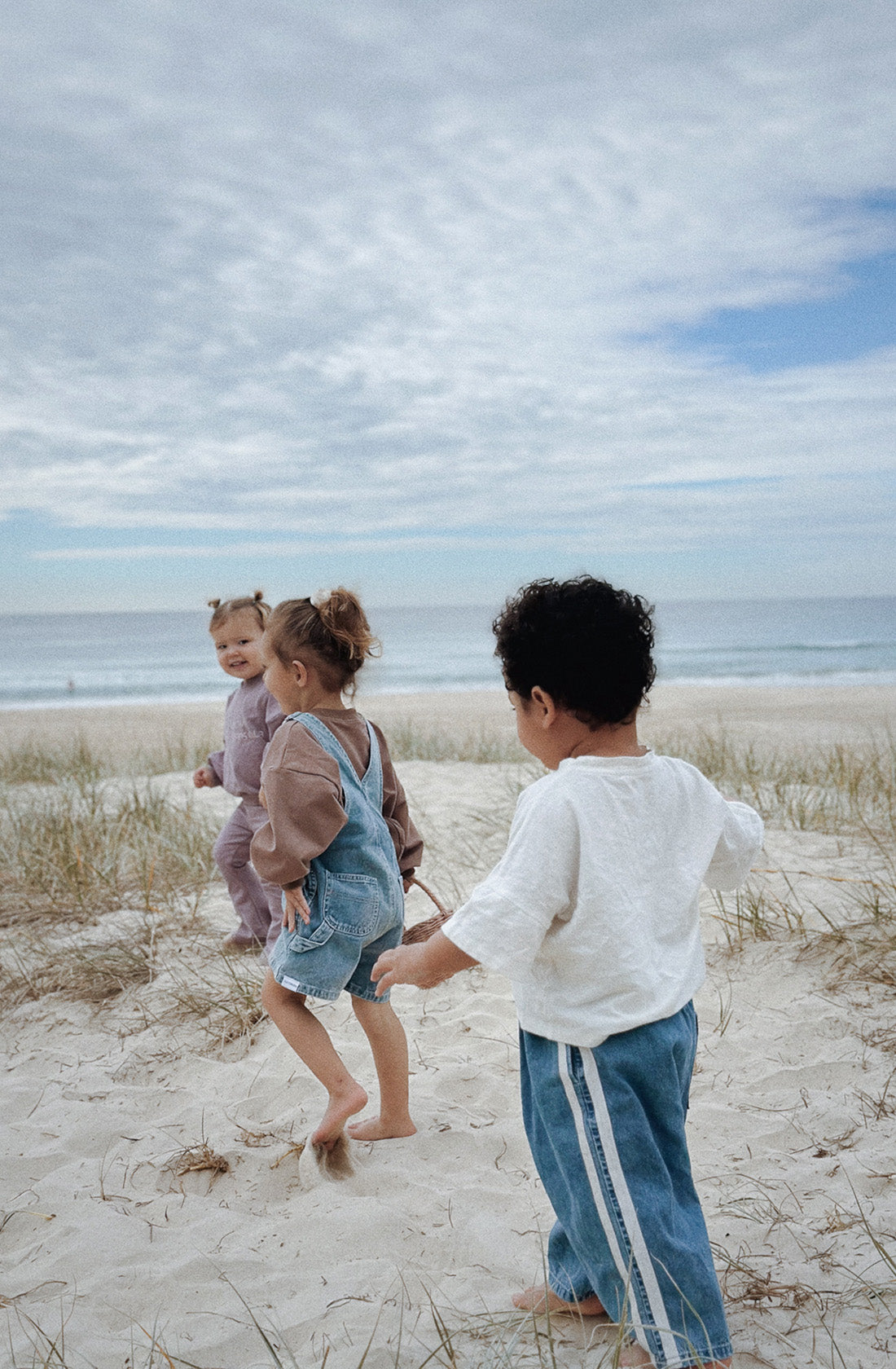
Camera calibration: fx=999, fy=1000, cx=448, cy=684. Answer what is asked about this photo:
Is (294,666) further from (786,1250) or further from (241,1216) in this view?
(786,1250)

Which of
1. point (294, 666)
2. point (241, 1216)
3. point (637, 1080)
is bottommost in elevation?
point (241, 1216)

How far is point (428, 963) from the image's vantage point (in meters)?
1.75

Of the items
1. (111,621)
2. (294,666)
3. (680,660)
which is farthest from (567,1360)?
(111,621)

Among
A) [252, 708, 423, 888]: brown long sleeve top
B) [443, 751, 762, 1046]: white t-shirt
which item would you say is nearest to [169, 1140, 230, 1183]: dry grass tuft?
[252, 708, 423, 888]: brown long sleeve top

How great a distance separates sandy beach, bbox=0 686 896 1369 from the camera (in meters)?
2.05

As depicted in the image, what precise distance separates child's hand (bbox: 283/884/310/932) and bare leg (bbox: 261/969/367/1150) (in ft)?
0.57

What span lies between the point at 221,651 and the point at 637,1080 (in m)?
2.71

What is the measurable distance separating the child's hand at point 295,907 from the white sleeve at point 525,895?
3.00ft

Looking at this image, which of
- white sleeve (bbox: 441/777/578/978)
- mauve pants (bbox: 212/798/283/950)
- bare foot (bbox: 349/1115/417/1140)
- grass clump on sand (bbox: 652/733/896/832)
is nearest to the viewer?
white sleeve (bbox: 441/777/578/978)

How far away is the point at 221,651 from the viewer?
13.3 ft

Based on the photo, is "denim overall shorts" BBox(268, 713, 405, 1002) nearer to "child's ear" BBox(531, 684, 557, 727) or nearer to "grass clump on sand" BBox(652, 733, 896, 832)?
"child's ear" BBox(531, 684, 557, 727)

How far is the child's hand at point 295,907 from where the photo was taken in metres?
2.54

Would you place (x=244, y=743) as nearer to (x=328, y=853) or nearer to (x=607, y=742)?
(x=328, y=853)

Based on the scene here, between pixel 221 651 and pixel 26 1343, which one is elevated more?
pixel 221 651
